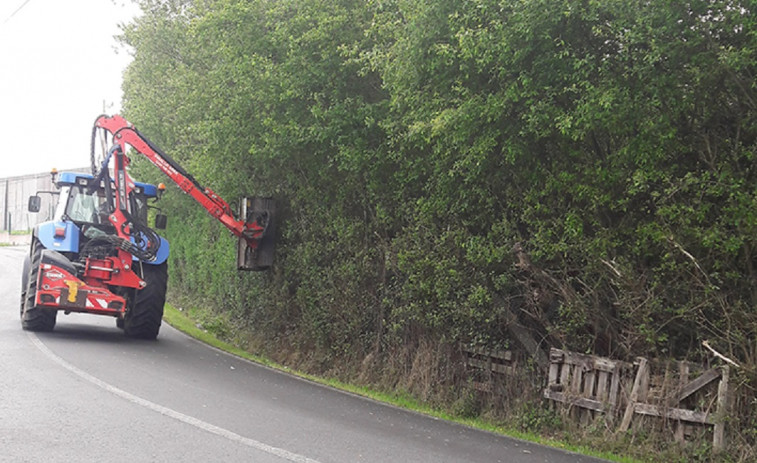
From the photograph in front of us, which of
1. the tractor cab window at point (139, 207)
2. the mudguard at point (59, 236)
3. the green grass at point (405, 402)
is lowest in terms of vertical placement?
the green grass at point (405, 402)

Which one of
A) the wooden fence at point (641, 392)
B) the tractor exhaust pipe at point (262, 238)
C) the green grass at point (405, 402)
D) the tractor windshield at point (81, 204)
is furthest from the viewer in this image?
the tractor exhaust pipe at point (262, 238)

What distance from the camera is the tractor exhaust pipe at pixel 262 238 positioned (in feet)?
52.3

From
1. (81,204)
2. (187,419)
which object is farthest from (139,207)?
(187,419)

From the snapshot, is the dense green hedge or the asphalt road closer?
the asphalt road

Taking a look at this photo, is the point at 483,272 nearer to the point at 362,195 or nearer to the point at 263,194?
the point at 362,195

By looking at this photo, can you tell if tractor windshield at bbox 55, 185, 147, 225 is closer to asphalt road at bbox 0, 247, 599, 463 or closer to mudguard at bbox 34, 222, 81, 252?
mudguard at bbox 34, 222, 81, 252

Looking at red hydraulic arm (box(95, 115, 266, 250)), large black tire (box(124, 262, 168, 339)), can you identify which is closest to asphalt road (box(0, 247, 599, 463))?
large black tire (box(124, 262, 168, 339))

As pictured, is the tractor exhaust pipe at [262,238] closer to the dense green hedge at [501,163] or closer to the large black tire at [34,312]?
the dense green hedge at [501,163]

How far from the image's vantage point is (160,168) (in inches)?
592

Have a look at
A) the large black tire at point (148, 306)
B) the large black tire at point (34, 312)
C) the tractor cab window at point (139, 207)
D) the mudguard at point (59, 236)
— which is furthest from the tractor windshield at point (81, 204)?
the large black tire at point (148, 306)

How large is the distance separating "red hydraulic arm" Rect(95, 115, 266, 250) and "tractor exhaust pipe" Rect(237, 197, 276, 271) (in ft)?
0.31

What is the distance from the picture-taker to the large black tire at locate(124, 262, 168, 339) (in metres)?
14.3

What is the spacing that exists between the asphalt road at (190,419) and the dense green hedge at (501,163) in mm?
2048

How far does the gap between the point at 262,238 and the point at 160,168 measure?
260cm
